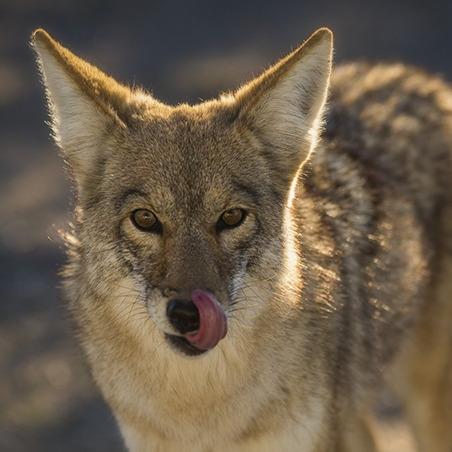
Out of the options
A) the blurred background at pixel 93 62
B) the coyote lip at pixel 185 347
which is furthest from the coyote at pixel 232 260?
the blurred background at pixel 93 62

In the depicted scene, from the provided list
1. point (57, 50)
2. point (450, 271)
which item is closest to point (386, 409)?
point (450, 271)

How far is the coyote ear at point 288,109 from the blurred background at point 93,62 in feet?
9.98

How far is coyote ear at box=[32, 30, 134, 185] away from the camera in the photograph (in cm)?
392

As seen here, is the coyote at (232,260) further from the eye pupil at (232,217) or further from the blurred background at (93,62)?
the blurred background at (93,62)

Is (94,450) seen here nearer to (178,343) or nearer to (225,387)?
(225,387)

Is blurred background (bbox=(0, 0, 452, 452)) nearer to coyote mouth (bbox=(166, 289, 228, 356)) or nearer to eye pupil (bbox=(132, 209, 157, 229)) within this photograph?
eye pupil (bbox=(132, 209, 157, 229))

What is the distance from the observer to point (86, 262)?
414 cm

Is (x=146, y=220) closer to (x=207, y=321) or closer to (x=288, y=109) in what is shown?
(x=207, y=321)

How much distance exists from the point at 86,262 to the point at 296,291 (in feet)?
3.67

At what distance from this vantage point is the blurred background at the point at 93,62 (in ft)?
22.2

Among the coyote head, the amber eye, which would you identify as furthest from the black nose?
the amber eye

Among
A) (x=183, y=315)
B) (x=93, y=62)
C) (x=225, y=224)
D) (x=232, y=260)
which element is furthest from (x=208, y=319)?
(x=93, y=62)

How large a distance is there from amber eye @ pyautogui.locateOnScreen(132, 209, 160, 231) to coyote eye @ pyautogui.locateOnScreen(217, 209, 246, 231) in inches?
11.9

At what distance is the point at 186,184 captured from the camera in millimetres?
3754
